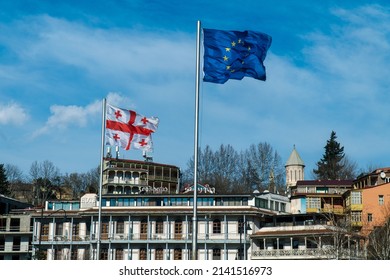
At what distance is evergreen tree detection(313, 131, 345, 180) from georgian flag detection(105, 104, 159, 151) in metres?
103

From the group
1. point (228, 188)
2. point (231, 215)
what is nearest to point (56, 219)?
point (231, 215)

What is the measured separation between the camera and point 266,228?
Result: 78.6 m

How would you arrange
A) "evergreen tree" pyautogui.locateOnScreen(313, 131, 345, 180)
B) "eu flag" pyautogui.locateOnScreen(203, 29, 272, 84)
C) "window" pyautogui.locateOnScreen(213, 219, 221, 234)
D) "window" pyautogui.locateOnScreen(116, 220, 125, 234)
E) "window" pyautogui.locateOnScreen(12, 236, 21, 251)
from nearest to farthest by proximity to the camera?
"eu flag" pyautogui.locateOnScreen(203, 29, 272, 84), "window" pyautogui.locateOnScreen(213, 219, 221, 234), "window" pyautogui.locateOnScreen(116, 220, 125, 234), "window" pyautogui.locateOnScreen(12, 236, 21, 251), "evergreen tree" pyautogui.locateOnScreen(313, 131, 345, 180)

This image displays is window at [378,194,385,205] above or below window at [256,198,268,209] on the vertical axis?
above

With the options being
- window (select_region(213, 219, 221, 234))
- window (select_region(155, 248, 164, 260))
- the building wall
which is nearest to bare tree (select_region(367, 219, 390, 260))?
window (select_region(213, 219, 221, 234))

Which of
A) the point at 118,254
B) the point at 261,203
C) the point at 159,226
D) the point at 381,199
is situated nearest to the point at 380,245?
the point at 261,203

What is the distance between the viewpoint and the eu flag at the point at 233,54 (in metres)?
27.4

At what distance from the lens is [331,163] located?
141875mm

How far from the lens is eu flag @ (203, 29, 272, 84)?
2742cm

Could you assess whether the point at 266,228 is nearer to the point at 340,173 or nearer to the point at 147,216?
the point at 147,216

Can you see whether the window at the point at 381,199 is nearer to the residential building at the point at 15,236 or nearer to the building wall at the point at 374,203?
the building wall at the point at 374,203

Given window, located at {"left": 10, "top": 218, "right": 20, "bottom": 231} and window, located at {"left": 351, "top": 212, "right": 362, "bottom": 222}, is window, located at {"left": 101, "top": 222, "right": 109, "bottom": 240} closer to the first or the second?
window, located at {"left": 10, "top": 218, "right": 20, "bottom": 231}

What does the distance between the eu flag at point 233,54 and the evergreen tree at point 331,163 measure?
4524 inches
